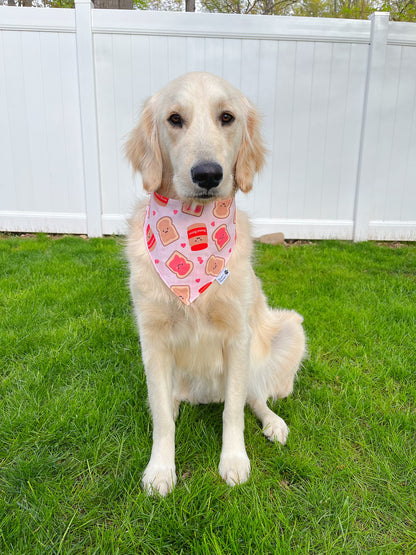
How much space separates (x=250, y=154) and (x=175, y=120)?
39cm

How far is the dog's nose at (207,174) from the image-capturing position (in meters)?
1.40

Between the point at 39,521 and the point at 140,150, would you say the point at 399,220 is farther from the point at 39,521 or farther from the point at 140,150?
the point at 39,521

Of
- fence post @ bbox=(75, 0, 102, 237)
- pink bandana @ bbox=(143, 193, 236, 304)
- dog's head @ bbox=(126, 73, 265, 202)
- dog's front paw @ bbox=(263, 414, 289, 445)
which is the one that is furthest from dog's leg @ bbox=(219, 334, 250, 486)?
fence post @ bbox=(75, 0, 102, 237)

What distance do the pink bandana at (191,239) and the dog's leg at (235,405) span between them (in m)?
0.32

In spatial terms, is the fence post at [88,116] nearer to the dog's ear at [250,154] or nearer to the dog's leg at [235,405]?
the dog's ear at [250,154]

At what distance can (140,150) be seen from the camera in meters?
1.74

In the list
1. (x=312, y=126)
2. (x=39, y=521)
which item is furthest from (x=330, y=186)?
(x=39, y=521)

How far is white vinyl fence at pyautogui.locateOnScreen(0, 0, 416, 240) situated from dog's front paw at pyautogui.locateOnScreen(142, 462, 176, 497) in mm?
4035

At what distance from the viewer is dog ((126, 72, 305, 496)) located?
1.53m

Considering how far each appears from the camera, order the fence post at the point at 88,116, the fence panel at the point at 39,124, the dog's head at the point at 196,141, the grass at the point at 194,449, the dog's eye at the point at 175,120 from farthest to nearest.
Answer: the fence panel at the point at 39,124 < the fence post at the point at 88,116 < the dog's eye at the point at 175,120 < the dog's head at the point at 196,141 < the grass at the point at 194,449

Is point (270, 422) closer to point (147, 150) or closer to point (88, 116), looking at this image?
point (147, 150)

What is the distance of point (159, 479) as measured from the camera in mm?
1512

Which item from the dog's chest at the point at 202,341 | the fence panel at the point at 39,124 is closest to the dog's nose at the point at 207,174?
the dog's chest at the point at 202,341

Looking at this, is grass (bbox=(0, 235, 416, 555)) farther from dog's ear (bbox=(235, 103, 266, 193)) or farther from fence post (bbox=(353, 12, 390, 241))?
fence post (bbox=(353, 12, 390, 241))
